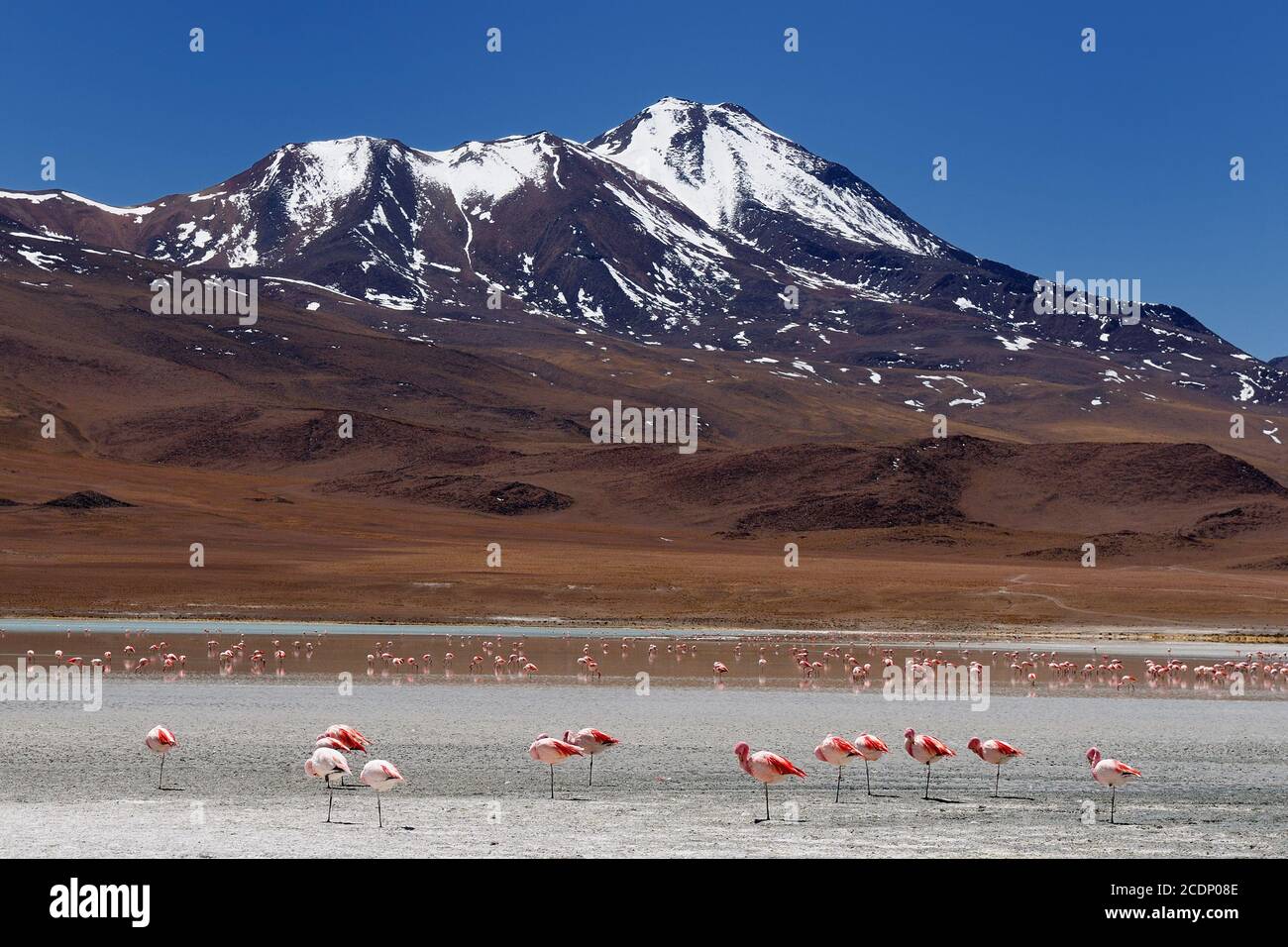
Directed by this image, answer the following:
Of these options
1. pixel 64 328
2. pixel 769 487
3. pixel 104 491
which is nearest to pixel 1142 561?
pixel 769 487

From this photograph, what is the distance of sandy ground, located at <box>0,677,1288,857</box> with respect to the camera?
11.4 metres

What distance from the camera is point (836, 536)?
99500 millimetres

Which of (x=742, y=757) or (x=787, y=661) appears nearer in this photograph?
(x=742, y=757)

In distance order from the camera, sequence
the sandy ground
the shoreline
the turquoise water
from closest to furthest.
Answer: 1. the sandy ground
2. the turquoise water
3. the shoreline

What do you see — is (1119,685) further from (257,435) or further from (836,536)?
(257,435)

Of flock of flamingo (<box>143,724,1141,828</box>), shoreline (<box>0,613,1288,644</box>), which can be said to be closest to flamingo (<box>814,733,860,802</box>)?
flock of flamingo (<box>143,724,1141,828</box>)

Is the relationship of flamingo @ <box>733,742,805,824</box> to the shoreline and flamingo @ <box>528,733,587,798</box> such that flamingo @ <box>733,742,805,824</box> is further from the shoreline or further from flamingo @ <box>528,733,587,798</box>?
the shoreline

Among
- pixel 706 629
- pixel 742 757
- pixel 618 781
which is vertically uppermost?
pixel 742 757

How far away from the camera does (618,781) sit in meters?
15.6

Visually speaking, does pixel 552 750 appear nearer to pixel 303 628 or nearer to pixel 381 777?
pixel 381 777

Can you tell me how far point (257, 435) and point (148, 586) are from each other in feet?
322

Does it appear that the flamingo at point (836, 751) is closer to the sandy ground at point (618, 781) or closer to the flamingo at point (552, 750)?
the sandy ground at point (618, 781)

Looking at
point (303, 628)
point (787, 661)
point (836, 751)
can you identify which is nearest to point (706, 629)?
point (787, 661)
